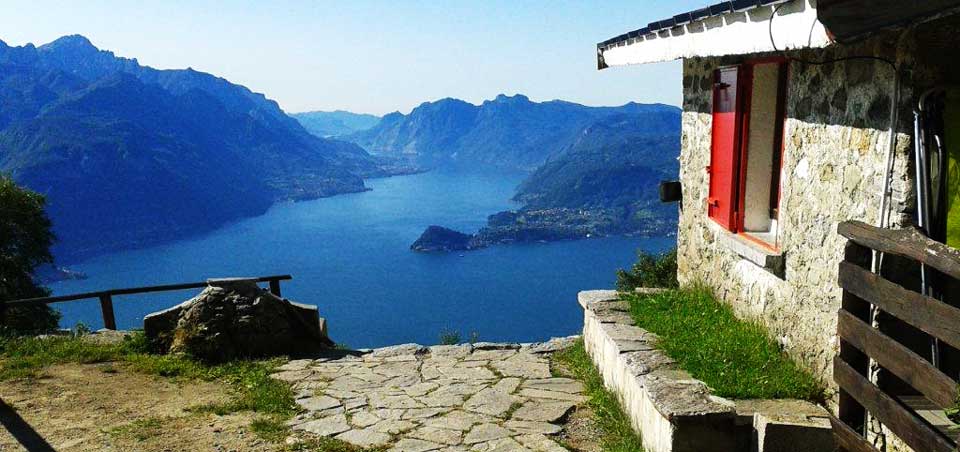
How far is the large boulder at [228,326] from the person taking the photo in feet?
22.5

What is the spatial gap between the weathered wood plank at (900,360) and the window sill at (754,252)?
44.7 inches

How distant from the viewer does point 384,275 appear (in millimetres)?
107812

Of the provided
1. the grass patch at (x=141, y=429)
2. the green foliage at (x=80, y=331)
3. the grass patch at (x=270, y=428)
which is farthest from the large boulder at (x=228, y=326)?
the grass patch at (x=270, y=428)

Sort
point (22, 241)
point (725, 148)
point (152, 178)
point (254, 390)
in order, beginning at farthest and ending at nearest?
point (152, 178), point (22, 241), point (254, 390), point (725, 148)

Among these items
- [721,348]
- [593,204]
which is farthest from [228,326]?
[593,204]

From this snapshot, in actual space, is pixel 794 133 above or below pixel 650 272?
above

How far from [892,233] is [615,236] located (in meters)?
130

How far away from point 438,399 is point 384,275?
103 meters

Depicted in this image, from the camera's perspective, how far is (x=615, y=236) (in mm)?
131125

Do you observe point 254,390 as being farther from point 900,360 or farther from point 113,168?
point 113,168

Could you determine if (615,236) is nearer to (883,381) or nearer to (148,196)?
(148,196)

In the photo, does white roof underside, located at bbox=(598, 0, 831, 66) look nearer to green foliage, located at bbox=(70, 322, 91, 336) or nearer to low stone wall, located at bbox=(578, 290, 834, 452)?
low stone wall, located at bbox=(578, 290, 834, 452)

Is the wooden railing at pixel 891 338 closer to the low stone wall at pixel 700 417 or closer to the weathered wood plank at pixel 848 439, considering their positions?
the weathered wood plank at pixel 848 439

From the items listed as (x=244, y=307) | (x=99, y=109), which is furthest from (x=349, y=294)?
(x=99, y=109)
